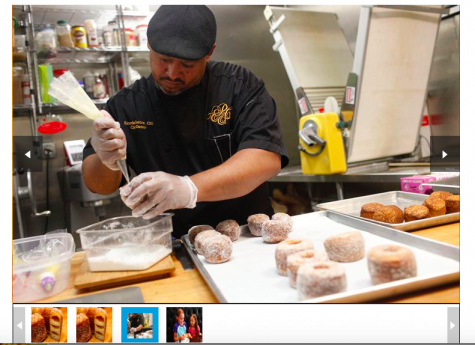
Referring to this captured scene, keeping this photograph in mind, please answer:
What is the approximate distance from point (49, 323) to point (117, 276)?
0.60 feet

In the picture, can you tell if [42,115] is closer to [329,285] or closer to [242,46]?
[242,46]

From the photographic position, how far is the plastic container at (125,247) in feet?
3.28

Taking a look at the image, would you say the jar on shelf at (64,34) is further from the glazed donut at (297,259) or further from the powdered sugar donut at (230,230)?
the glazed donut at (297,259)

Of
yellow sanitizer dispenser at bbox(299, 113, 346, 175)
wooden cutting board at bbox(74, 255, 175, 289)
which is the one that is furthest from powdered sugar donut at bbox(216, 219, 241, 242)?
yellow sanitizer dispenser at bbox(299, 113, 346, 175)

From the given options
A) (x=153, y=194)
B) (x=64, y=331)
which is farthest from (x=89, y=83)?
(x=64, y=331)

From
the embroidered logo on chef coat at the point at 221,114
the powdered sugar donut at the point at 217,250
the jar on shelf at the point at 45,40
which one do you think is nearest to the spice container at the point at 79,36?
the jar on shelf at the point at 45,40

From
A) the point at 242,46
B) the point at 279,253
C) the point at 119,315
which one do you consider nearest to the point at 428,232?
the point at 279,253

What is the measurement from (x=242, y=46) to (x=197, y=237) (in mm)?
2190

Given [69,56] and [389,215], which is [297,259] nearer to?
[389,215]

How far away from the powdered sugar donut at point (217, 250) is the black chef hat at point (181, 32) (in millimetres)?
628

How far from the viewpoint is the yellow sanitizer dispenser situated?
2.20 metres

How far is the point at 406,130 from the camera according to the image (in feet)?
7.68

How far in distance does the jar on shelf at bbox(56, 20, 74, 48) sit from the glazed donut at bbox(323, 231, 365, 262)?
2.63 metres
